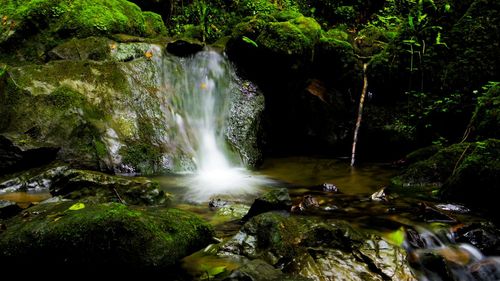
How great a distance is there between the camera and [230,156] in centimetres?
785

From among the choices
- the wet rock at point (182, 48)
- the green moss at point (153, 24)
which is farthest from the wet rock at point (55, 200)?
the green moss at point (153, 24)

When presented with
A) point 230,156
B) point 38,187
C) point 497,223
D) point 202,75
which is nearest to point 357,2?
point 202,75

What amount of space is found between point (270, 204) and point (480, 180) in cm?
252

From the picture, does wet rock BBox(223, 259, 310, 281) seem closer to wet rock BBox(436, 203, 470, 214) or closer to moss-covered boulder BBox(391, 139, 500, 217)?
wet rock BBox(436, 203, 470, 214)

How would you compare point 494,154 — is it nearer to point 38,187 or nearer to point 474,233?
point 474,233

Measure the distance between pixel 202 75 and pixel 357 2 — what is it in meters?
7.10

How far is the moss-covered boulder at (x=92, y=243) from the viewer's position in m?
2.56

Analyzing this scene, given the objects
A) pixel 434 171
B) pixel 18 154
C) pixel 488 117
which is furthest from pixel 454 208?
pixel 18 154

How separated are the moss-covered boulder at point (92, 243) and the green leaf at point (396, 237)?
200cm

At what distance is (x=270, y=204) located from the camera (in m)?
4.22

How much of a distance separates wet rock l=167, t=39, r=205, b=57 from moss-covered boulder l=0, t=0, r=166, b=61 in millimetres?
1648

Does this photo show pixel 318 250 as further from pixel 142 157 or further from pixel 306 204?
pixel 142 157

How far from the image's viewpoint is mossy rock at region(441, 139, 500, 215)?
4.33m

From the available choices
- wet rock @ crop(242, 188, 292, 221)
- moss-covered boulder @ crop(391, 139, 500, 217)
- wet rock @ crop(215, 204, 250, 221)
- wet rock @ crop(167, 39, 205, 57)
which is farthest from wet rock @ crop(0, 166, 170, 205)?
wet rock @ crop(167, 39, 205, 57)
